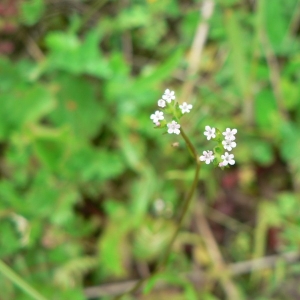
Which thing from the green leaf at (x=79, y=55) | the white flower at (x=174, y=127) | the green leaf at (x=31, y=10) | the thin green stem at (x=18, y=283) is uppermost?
the green leaf at (x=31, y=10)

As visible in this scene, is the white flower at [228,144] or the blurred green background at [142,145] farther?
the blurred green background at [142,145]

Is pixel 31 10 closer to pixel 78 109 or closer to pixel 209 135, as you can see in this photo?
pixel 78 109

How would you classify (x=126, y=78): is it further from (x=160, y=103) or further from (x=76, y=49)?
(x=160, y=103)

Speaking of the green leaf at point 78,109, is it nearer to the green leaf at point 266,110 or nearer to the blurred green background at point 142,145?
the blurred green background at point 142,145

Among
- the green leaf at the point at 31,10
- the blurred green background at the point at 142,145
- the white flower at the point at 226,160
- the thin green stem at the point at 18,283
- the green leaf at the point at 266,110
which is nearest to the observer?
the white flower at the point at 226,160

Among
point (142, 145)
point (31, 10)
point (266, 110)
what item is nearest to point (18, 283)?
point (142, 145)

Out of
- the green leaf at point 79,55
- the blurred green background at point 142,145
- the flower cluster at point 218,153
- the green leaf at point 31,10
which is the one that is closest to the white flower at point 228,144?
the flower cluster at point 218,153

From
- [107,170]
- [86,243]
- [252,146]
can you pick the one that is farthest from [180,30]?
[86,243]

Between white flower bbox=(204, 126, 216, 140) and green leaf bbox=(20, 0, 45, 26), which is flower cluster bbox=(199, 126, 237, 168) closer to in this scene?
white flower bbox=(204, 126, 216, 140)
